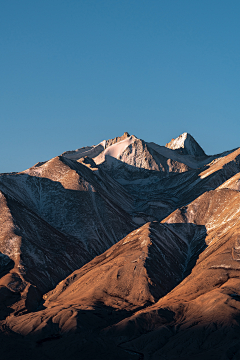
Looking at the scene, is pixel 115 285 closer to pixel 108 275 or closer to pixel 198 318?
pixel 108 275

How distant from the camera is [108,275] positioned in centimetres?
8912

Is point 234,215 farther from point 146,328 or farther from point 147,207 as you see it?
point 147,207

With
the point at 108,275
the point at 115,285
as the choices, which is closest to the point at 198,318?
the point at 115,285

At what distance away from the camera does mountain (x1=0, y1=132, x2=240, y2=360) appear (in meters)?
66.5

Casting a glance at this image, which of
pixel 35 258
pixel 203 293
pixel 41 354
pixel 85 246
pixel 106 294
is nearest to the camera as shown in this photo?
pixel 41 354

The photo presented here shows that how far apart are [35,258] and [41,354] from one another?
127ft

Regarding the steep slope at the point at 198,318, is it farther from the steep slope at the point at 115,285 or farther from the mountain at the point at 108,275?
the steep slope at the point at 115,285

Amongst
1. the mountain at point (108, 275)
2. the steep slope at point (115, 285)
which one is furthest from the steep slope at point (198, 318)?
the steep slope at point (115, 285)

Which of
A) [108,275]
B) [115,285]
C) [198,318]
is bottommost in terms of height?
[198,318]

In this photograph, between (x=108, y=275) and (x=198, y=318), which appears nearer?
(x=198, y=318)

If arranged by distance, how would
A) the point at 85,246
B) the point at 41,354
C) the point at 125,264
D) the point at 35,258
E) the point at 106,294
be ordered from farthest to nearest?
the point at 85,246
the point at 35,258
the point at 125,264
the point at 106,294
the point at 41,354

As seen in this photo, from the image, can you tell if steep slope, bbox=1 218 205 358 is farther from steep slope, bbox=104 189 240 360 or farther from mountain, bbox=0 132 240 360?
steep slope, bbox=104 189 240 360

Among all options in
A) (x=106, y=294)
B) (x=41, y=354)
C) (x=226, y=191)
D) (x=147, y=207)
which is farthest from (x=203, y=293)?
(x=147, y=207)

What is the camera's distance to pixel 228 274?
3191 inches
